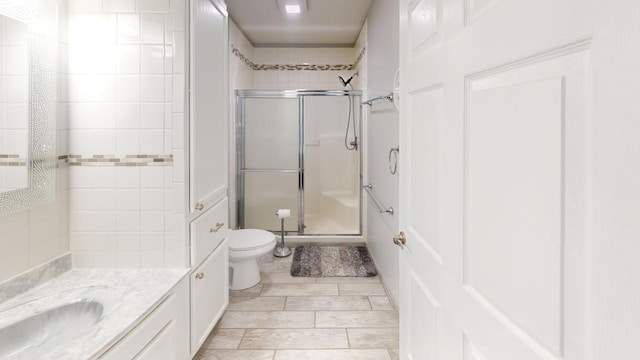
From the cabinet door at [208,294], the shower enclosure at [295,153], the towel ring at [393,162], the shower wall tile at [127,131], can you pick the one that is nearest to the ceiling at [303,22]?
the shower enclosure at [295,153]

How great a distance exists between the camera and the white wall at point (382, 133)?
2574mm

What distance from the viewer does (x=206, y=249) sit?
6.45 ft

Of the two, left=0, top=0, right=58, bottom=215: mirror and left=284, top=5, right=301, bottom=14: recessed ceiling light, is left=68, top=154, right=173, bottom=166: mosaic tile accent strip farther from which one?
left=284, top=5, right=301, bottom=14: recessed ceiling light

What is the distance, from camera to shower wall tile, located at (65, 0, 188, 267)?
1646mm

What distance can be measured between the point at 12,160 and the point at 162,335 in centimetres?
89

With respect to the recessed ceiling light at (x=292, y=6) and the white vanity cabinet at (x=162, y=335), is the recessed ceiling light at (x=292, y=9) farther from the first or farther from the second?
the white vanity cabinet at (x=162, y=335)

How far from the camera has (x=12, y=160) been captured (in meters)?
1.36

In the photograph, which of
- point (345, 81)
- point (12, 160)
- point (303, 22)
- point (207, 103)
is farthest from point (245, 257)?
point (345, 81)

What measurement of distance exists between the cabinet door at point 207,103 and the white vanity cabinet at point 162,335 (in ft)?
1.41
